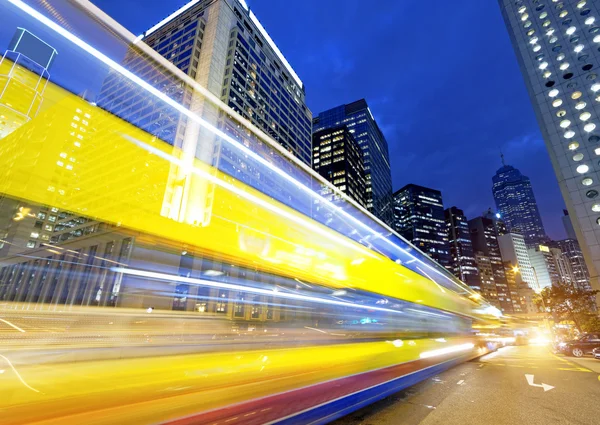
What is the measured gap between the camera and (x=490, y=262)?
498ft

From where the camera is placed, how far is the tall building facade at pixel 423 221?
12875cm

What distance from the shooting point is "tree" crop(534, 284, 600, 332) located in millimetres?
27094

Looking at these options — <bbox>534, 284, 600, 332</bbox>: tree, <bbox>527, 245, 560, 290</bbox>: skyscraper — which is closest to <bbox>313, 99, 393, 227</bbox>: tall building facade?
<bbox>527, 245, 560, 290</bbox>: skyscraper

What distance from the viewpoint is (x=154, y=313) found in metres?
2.38

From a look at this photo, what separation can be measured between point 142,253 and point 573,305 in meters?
40.8

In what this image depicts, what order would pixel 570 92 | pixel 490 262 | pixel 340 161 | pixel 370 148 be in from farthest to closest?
pixel 490 262 < pixel 370 148 < pixel 340 161 < pixel 570 92

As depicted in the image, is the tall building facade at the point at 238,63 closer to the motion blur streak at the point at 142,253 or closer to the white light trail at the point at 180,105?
the white light trail at the point at 180,105

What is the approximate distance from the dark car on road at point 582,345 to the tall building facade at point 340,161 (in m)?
79.5

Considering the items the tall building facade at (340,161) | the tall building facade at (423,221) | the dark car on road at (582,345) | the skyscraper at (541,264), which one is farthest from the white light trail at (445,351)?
the skyscraper at (541,264)

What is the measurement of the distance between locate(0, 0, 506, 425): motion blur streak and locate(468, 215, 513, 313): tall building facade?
164906 millimetres

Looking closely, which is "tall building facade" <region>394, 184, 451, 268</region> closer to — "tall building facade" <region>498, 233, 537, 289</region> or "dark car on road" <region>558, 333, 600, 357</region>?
"tall building facade" <region>498, 233, 537, 289</region>

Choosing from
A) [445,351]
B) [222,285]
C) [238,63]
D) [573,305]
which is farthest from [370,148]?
[222,285]

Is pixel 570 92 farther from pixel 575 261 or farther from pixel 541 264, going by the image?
pixel 575 261

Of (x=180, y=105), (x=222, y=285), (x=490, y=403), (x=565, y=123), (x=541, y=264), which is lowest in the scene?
(x=490, y=403)
